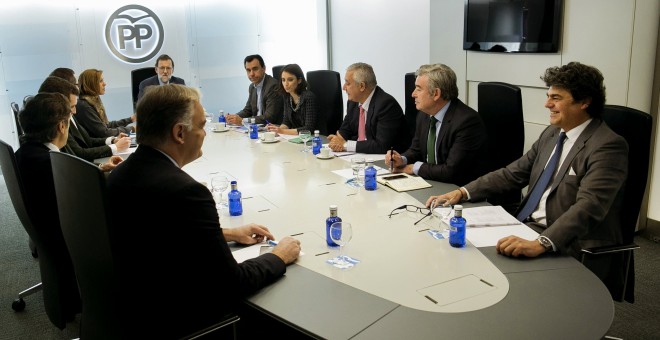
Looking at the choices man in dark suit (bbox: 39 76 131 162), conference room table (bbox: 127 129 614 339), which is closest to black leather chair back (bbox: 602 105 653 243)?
conference room table (bbox: 127 129 614 339)

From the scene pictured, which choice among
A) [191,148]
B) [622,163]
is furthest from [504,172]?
[191,148]

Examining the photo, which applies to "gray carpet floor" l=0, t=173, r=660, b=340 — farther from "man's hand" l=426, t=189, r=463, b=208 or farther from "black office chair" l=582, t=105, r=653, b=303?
"man's hand" l=426, t=189, r=463, b=208

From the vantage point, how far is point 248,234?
94.0 inches

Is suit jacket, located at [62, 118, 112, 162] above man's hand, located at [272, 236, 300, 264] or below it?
above

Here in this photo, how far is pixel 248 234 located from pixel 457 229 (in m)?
0.86

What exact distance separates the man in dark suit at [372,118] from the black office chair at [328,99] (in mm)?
864

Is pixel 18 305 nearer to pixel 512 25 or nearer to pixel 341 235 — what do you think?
pixel 341 235

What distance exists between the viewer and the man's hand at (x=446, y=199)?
276 cm

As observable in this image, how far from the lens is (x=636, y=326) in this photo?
3.06 meters

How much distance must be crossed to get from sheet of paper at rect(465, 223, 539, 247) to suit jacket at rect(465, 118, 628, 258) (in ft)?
0.35

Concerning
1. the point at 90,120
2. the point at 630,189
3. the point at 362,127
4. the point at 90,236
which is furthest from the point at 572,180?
the point at 90,120

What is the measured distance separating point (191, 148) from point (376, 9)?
5.51 metres

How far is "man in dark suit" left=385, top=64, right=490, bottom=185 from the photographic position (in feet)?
11.0

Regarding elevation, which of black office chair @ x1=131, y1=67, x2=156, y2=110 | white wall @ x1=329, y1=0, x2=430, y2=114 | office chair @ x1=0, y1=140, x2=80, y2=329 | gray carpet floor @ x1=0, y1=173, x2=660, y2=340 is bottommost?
gray carpet floor @ x1=0, y1=173, x2=660, y2=340
